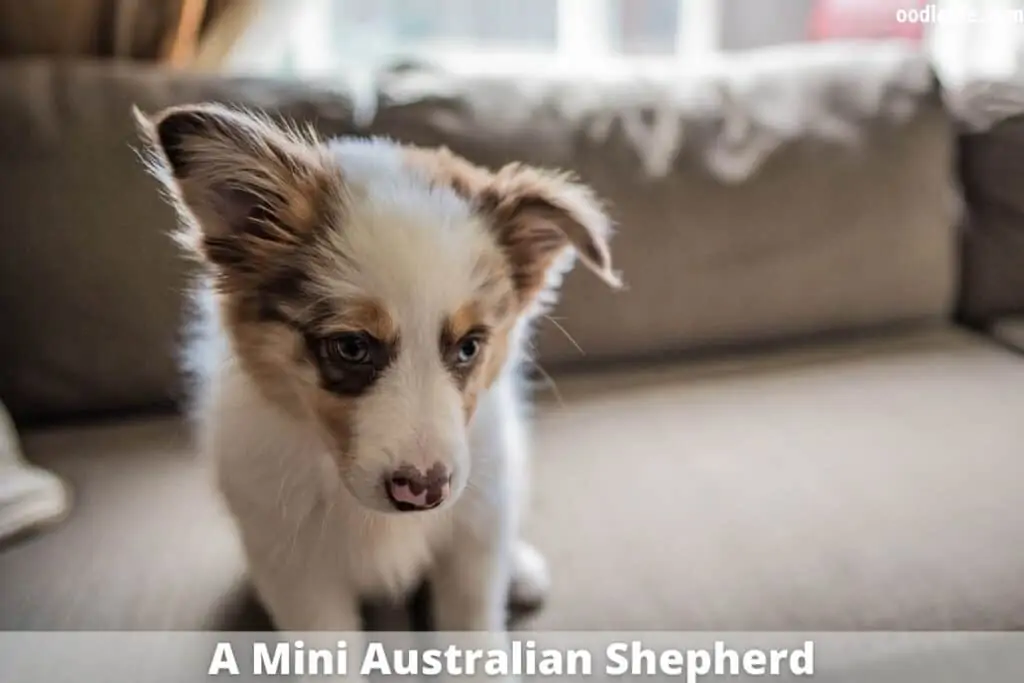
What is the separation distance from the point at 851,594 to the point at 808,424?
1.11 ft

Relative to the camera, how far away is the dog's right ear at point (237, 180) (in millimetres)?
790

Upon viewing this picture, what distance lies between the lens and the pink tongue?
76 cm

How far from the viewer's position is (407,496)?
2.52 feet

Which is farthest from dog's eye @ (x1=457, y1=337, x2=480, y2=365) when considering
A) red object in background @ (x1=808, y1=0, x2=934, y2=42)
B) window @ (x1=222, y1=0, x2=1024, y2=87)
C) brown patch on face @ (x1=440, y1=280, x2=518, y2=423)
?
red object in background @ (x1=808, y1=0, x2=934, y2=42)

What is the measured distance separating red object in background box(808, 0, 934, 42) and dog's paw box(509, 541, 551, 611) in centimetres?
119

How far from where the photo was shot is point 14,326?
125 cm

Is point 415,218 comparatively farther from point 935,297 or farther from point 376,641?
point 935,297

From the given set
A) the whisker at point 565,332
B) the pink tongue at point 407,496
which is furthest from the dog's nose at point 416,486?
the whisker at point 565,332

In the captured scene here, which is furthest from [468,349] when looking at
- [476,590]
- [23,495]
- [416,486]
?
[23,495]

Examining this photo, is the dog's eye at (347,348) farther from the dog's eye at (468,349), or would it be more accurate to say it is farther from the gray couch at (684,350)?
the gray couch at (684,350)

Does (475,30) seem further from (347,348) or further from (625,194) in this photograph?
(347,348)

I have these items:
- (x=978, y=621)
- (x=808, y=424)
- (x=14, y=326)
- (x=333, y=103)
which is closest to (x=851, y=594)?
(x=978, y=621)

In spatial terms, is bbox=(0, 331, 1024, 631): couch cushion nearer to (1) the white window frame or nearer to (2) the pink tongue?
(2) the pink tongue

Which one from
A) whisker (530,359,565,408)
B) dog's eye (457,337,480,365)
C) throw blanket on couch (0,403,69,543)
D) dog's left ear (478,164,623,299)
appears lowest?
throw blanket on couch (0,403,69,543)
